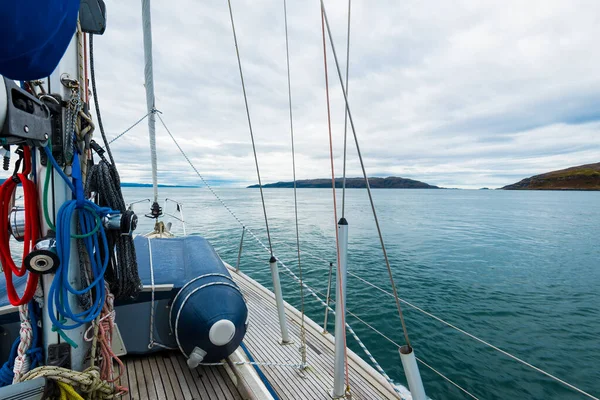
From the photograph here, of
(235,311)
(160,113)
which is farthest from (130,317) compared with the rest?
(160,113)

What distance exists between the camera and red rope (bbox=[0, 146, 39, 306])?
1826 millimetres

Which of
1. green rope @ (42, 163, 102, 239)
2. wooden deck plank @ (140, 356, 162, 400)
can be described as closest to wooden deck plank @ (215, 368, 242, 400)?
wooden deck plank @ (140, 356, 162, 400)

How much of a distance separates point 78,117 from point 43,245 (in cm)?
89

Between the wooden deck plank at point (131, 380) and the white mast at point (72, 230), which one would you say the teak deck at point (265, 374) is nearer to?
the wooden deck plank at point (131, 380)

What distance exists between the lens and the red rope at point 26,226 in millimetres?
1826

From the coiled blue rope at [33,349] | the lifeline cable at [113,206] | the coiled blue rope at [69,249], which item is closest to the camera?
the coiled blue rope at [69,249]

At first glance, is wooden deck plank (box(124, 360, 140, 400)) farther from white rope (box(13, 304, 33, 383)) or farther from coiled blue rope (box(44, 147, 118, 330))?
coiled blue rope (box(44, 147, 118, 330))

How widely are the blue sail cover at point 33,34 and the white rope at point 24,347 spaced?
1.86m

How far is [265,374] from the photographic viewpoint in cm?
366

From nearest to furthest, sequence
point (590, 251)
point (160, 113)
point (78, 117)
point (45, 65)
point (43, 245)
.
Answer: point (45, 65) < point (43, 245) < point (78, 117) < point (160, 113) < point (590, 251)

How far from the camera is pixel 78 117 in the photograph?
6.48ft

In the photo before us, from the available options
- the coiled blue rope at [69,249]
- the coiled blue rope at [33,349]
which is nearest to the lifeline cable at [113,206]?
the coiled blue rope at [69,249]

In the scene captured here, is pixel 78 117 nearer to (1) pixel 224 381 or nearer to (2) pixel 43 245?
(2) pixel 43 245

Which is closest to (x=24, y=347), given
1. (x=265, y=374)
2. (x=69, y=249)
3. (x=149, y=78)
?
(x=69, y=249)
